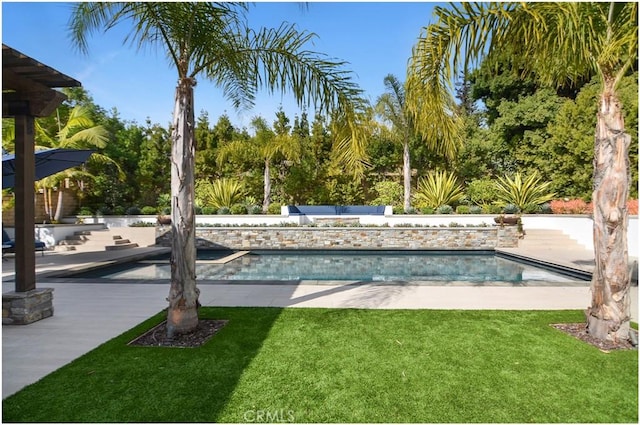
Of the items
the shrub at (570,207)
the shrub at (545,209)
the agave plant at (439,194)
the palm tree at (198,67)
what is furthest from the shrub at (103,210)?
the shrub at (570,207)

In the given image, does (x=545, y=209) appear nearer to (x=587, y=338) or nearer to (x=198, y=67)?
(x=587, y=338)

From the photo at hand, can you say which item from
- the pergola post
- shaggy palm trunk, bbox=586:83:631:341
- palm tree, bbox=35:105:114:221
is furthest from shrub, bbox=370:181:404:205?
the pergola post

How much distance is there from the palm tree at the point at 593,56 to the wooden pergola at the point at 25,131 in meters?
5.11

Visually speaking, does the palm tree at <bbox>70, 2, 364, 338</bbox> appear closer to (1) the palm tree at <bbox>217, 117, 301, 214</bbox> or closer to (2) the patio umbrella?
(2) the patio umbrella

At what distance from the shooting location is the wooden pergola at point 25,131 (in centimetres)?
496

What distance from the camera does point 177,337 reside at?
14.5 feet

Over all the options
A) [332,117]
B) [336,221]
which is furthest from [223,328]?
[336,221]

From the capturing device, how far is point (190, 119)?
A: 178 inches

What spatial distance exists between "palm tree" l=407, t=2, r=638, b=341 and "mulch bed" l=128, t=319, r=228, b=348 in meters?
4.39

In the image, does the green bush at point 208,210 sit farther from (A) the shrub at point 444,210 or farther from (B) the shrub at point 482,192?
(B) the shrub at point 482,192

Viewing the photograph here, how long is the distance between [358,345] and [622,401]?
7.84ft

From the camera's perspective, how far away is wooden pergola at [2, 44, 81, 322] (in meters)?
4.96

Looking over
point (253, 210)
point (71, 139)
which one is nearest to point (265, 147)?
point (253, 210)

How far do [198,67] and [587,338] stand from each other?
6076mm
